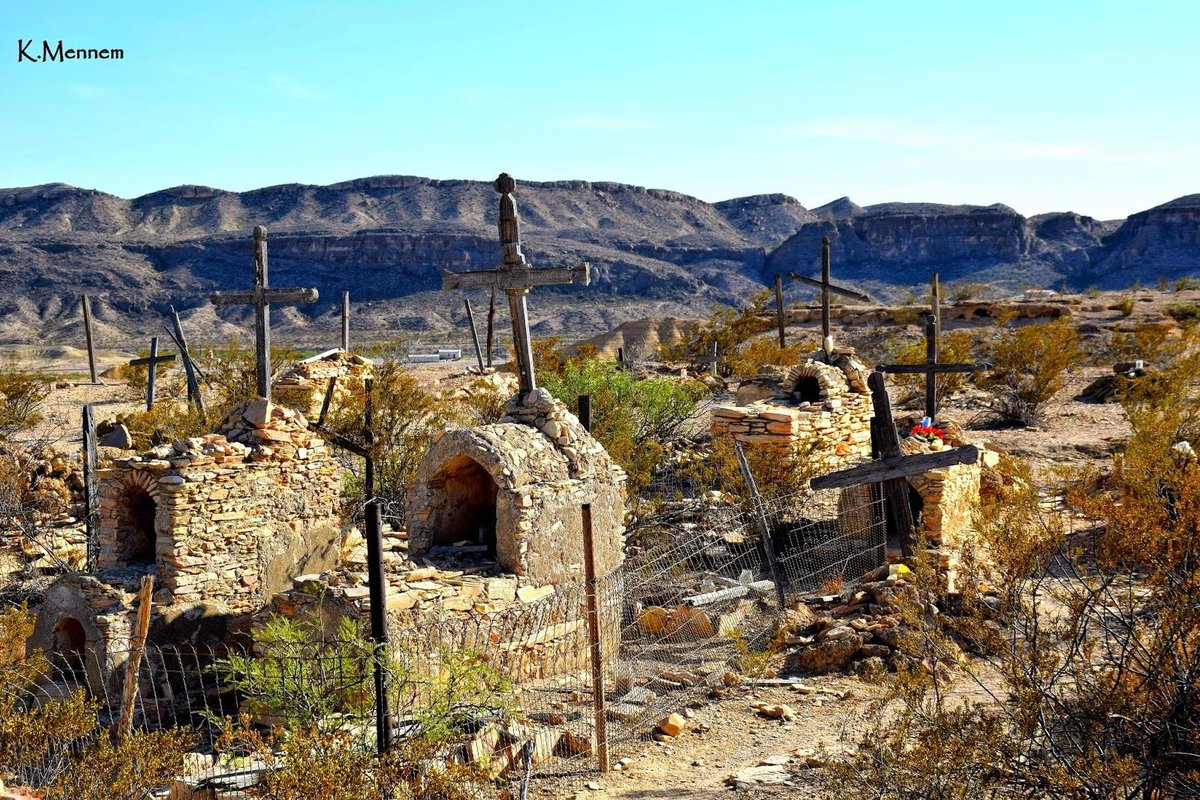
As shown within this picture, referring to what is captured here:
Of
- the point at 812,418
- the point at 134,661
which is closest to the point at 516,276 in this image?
the point at 812,418

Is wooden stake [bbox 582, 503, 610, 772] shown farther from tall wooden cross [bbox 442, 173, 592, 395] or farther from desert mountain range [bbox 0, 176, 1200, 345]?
desert mountain range [bbox 0, 176, 1200, 345]

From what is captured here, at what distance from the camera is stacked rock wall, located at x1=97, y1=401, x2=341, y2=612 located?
9.22 m

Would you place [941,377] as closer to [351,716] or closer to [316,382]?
[316,382]

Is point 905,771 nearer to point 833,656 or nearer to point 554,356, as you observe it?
point 833,656

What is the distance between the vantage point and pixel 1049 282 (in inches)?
3031

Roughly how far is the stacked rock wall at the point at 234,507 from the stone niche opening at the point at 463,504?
174 centimetres

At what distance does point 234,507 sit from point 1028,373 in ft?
56.7

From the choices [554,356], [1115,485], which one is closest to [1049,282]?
[554,356]

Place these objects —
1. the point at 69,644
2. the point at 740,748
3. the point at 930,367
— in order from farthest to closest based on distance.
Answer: the point at 930,367 < the point at 69,644 < the point at 740,748

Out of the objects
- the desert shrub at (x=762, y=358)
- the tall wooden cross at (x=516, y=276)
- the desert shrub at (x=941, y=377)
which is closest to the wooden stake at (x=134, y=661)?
the tall wooden cross at (x=516, y=276)

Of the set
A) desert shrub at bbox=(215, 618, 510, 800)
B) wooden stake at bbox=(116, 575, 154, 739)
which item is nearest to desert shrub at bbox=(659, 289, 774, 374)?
desert shrub at bbox=(215, 618, 510, 800)

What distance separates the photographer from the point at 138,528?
9.94 m

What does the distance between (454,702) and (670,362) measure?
2447 cm

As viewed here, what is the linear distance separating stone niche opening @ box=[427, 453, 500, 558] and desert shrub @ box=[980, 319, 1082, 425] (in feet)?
44.7
